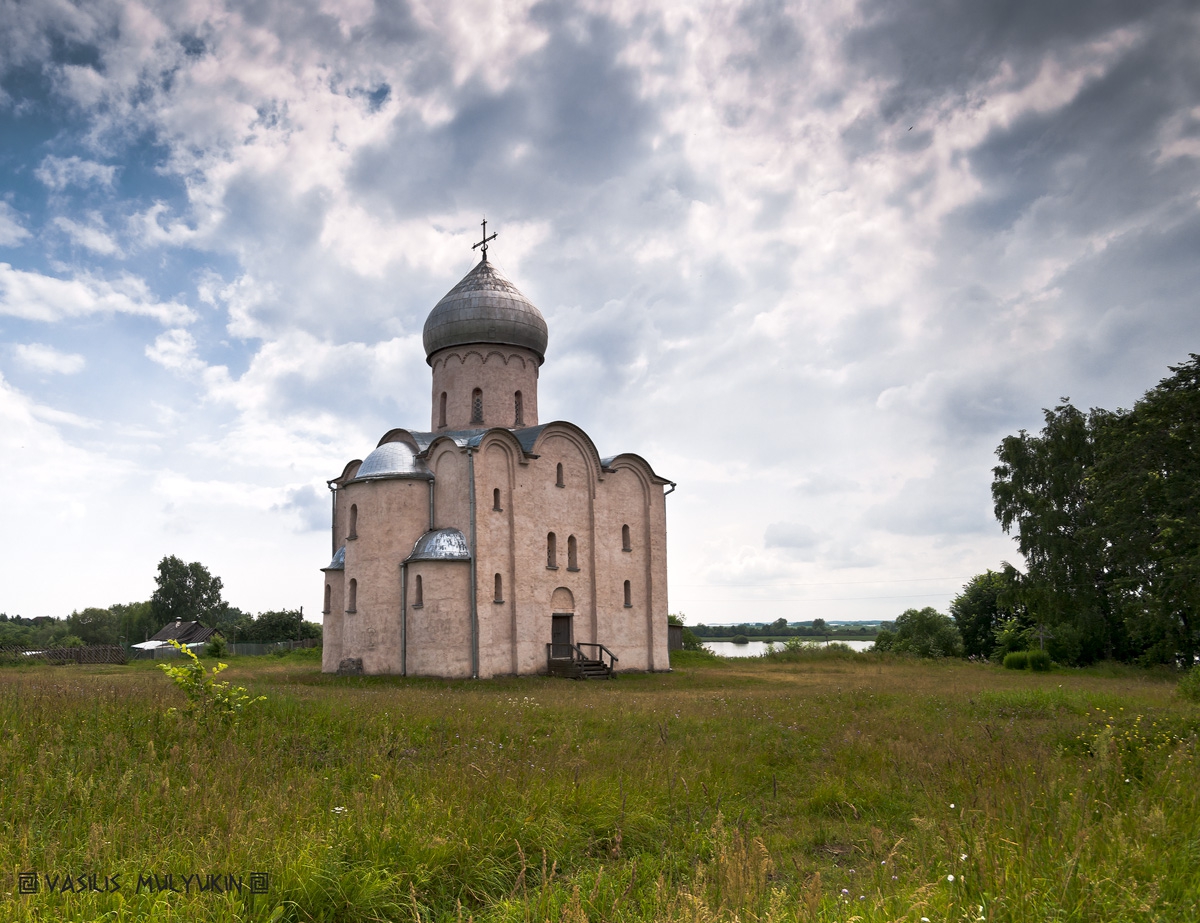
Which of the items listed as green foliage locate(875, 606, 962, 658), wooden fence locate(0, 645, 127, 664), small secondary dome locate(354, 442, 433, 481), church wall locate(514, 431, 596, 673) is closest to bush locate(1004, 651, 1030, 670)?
green foliage locate(875, 606, 962, 658)

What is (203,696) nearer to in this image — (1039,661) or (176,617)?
(1039,661)

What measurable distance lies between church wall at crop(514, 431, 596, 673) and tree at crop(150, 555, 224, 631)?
52.7m

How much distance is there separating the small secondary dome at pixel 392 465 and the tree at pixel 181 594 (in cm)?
5032

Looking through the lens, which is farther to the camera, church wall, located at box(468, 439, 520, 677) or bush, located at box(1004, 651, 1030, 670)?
bush, located at box(1004, 651, 1030, 670)

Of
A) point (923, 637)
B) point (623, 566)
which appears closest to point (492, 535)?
point (623, 566)

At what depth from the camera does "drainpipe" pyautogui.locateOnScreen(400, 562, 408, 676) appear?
22578 mm

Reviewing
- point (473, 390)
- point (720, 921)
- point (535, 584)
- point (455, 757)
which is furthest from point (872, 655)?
point (720, 921)

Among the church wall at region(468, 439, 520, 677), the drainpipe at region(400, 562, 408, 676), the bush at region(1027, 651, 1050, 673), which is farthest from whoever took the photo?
the bush at region(1027, 651, 1050, 673)

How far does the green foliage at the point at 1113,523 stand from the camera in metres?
23.1

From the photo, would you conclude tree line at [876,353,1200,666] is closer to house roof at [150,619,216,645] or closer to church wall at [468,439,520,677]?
church wall at [468,439,520,677]

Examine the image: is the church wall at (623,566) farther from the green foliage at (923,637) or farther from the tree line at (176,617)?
the tree line at (176,617)

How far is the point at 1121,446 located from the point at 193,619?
6606 cm

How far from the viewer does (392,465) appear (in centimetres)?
2406

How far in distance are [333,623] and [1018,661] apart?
24050mm
